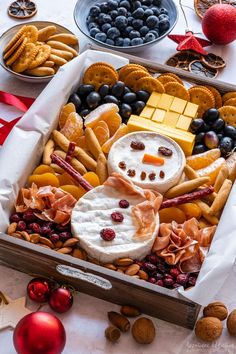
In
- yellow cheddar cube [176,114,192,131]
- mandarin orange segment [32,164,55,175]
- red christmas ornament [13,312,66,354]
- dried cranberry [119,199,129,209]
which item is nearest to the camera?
red christmas ornament [13,312,66,354]

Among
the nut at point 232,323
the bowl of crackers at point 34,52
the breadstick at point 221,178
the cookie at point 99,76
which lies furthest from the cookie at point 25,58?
the nut at point 232,323

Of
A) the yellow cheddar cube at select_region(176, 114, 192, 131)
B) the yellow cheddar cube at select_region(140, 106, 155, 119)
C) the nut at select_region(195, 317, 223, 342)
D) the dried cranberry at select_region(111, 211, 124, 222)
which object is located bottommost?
the nut at select_region(195, 317, 223, 342)

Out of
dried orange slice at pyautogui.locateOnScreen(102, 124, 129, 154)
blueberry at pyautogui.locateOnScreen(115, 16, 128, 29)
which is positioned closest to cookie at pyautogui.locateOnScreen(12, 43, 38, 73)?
blueberry at pyautogui.locateOnScreen(115, 16, 128, 29)

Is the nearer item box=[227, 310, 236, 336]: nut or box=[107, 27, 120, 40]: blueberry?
box=[227, 310, 236, 336]: nut

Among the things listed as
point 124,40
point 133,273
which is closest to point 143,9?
point 124,40

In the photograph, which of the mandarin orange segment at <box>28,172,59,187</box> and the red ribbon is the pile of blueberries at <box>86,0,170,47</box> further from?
the mandarin orange segment at <box>28,172,59,187</box>

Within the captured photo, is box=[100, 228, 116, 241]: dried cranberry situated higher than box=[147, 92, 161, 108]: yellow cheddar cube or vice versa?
box=[147, 92, 161, 108]: yellow cheddar cube
